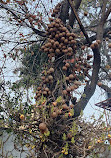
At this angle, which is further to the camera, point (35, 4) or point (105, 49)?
point (105, 49)

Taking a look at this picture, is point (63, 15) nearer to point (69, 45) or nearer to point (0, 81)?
point (69, 45)

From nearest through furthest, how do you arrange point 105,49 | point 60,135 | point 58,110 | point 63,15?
1. point 58,110
2. point 60,135
3. point 63,15
4. point 105,49

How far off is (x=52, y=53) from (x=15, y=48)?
4.59 feet

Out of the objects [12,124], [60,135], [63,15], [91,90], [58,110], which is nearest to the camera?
[58,110]

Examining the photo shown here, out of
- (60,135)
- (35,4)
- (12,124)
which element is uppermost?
(35,4)

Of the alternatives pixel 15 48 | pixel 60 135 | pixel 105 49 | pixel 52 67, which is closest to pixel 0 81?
pixel 15 48

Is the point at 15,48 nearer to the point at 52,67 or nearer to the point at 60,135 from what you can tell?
the point at 52,67

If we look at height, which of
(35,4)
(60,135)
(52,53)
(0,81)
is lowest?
(60,135)

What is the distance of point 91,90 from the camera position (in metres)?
2.86

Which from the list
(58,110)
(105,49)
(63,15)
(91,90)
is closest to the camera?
(58,110)

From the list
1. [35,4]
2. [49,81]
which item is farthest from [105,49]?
[49,81]

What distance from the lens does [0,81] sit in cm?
388

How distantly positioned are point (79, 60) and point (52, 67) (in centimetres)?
49

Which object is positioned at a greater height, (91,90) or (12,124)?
(91,90)
